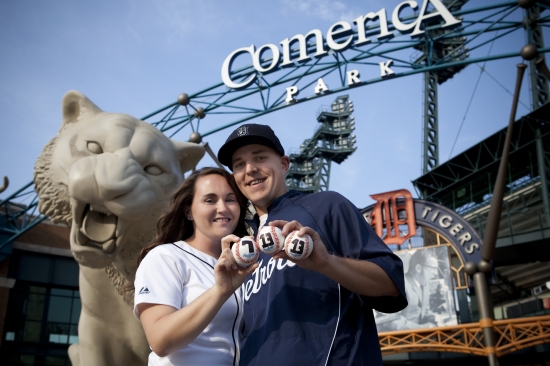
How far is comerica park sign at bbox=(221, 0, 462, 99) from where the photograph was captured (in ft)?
35.0

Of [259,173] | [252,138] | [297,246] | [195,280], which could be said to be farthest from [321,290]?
[252,138]

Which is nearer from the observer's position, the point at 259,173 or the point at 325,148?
the point at 259,173

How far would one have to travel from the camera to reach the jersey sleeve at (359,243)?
182 centimetres

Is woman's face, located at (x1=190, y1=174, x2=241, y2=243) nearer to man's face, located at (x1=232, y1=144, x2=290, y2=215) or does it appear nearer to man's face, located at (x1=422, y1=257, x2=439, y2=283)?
man's face, located at (x1=232, y1=144, x2=290, y2=215)

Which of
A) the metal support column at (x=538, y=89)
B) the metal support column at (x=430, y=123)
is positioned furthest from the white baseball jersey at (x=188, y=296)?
the metal support column at (x=430, y=123)

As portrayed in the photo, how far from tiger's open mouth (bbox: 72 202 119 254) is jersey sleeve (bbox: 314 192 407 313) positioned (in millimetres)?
2156

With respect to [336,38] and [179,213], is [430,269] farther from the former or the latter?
[179,213]

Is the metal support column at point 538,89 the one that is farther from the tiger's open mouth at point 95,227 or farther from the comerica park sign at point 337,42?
the tiger's open mouth at point 95,227

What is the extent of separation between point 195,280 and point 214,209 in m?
0.33

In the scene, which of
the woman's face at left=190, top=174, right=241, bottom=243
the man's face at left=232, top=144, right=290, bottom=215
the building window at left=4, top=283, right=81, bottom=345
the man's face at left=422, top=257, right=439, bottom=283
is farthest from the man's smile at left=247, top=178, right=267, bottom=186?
the building window at left=4, top=283, right=81, bottom=345

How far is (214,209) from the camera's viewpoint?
2.15 meters

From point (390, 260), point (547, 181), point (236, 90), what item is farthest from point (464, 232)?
point (390, 260)

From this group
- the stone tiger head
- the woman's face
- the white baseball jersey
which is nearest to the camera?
the white baseball jersey

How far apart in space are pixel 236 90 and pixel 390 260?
431 inches
